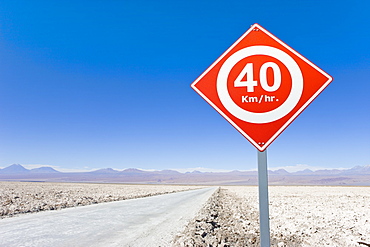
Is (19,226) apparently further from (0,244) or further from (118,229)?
(118,229)

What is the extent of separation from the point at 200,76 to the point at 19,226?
9554 mm

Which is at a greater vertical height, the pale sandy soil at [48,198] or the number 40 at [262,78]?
the number 40 at [262,78]

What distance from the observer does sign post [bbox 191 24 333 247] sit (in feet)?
5.90

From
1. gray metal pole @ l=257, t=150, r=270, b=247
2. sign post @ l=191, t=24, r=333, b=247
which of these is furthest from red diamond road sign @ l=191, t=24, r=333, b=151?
gray metal pole @ l=257, t=150, r=270, b=247

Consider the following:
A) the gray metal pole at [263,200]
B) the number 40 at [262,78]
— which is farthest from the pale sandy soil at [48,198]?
the number 40 at [262,78]

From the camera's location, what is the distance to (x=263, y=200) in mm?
1776

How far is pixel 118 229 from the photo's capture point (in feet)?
26.9

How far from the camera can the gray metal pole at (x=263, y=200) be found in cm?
174

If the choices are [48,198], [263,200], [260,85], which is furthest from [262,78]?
[48,198]

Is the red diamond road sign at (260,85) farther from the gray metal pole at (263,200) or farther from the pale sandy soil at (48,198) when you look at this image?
the pale sandy soil at (48,198)

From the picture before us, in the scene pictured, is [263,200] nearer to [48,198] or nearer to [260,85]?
[260,85]

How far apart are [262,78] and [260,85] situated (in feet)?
0.22

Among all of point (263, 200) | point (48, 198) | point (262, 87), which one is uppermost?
point (262, 87)

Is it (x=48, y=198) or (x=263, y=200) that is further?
(x=48, y=198)
